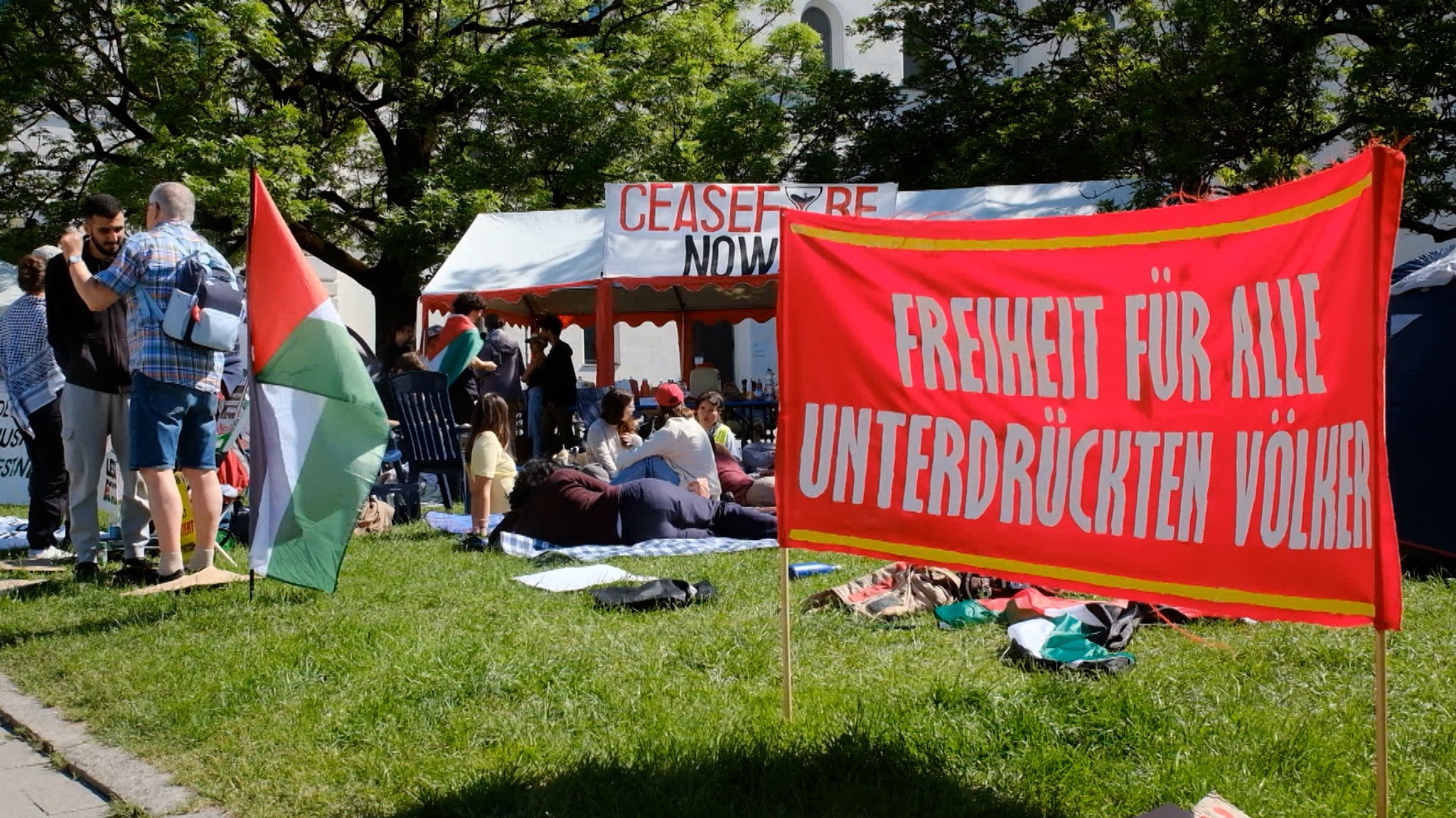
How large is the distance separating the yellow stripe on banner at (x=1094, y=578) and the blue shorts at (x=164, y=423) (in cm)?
332

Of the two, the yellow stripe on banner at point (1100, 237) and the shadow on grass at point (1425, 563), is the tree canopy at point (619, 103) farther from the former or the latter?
the yellow stripe on banner at point (1100, 237)

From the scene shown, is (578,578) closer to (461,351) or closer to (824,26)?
(461,351)

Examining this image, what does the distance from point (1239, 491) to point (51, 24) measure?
21.0 metres

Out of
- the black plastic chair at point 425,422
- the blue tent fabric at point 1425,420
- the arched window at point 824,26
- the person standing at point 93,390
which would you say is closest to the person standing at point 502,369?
the black plastic chair at point 425,422

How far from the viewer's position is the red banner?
279cm

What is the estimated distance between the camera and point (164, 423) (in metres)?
5.92

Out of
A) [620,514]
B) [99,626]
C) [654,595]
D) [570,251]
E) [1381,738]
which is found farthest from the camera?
[570,251]

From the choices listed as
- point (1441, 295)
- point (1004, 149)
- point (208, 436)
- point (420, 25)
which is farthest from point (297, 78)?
point (1441, 295)

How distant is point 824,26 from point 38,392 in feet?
113

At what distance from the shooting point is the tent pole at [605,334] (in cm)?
1402

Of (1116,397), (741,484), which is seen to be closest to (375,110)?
(741,484)

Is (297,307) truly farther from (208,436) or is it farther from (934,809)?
(934,809)

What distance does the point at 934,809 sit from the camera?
315cm

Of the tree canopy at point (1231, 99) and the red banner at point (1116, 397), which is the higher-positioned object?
the tree canopy at point (1231, 99)
